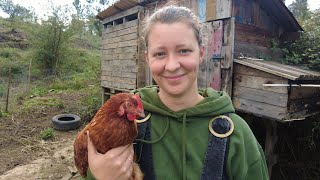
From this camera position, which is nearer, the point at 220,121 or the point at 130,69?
the point at 220,121

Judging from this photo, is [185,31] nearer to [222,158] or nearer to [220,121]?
[220,121]

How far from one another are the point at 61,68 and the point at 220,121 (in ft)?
68.6

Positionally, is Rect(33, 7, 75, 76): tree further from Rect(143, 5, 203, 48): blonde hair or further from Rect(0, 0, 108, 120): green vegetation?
Rect(143, 5, 203, 48): blonde hair

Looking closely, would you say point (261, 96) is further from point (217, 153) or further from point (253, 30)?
point (217, 153)

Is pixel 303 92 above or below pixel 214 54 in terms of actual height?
below

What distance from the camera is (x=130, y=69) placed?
26.7 feet

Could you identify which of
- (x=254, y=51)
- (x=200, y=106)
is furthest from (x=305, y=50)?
(x=200, y=106)

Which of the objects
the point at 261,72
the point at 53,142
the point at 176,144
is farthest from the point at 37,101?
the point at 176,144

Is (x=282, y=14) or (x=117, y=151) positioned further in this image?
(x=282, y=14)

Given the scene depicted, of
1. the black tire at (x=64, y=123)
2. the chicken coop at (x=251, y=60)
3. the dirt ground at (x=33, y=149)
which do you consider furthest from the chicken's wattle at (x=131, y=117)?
the black tire at (x=64, y=123)

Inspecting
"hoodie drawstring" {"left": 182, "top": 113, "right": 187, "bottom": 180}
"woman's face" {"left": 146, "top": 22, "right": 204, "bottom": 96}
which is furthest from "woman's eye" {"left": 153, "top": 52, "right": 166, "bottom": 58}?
"hoodie drawstring" {"left": 182, "top": 113, "right": 187, "bottom": 180}

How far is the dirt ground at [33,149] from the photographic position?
6.57 m

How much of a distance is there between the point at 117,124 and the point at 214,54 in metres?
4.07

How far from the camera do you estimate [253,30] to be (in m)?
5.95
